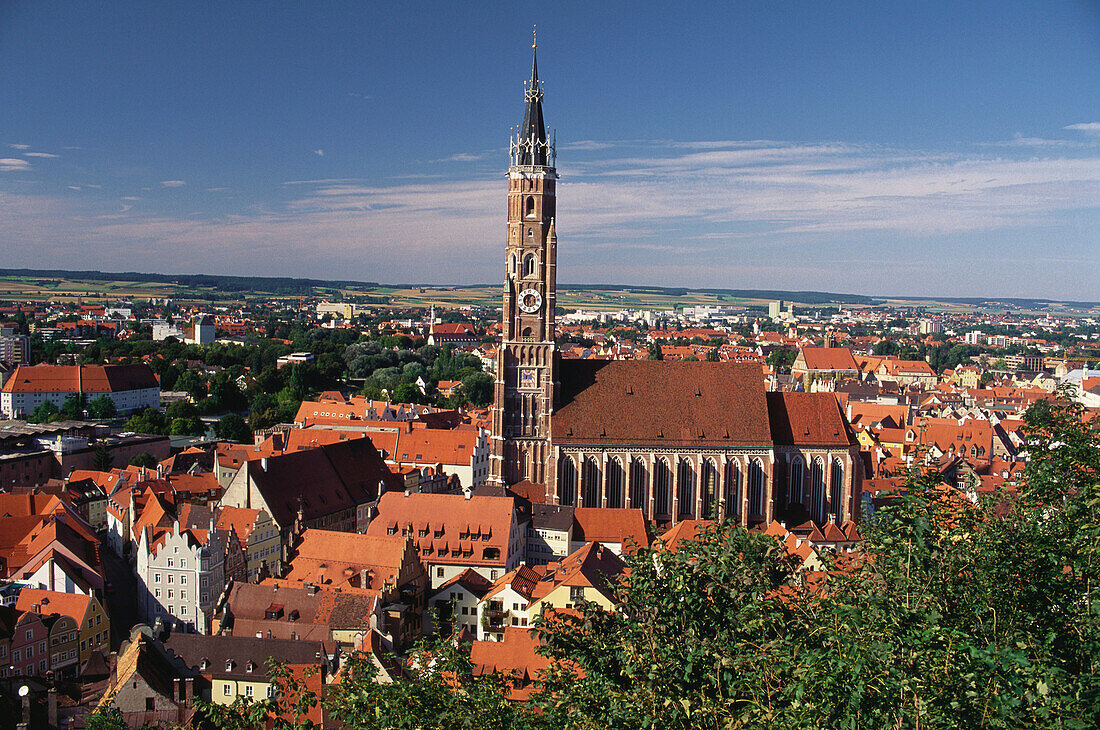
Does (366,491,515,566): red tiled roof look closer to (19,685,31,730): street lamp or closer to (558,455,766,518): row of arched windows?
(558,455,766,518): row of arched windows

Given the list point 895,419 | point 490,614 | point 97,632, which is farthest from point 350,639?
point 895,419

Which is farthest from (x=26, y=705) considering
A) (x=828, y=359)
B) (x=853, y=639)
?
(x=828, y=359)

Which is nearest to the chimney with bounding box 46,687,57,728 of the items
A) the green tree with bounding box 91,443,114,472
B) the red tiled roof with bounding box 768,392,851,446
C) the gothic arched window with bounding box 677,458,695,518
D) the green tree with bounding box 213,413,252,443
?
the gothic arched window with bounding box 677,458,695,518

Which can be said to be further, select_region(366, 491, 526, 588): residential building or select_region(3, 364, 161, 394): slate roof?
select_region(3, 364, 161, 394): slate roof

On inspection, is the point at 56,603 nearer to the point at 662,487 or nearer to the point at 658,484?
the point at 658,484

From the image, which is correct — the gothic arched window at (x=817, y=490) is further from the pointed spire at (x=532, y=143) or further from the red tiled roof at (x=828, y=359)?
the red tiled roof at (x=828, y=359)
